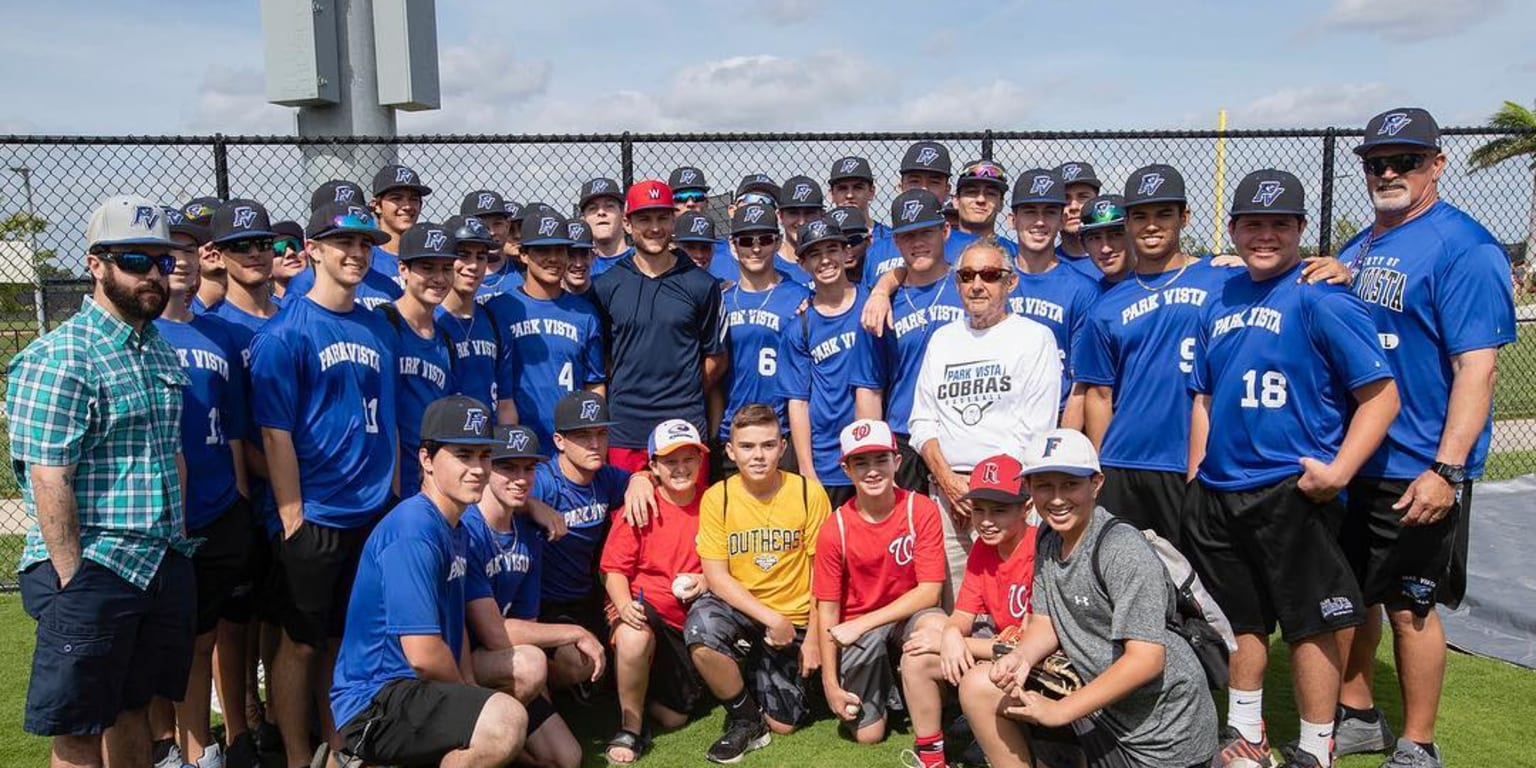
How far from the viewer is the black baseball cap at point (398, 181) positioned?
5797 millimetres

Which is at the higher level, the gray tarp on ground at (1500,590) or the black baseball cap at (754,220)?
the black baseball cap at (754,220)

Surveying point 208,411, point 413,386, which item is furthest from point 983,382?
point 208,411

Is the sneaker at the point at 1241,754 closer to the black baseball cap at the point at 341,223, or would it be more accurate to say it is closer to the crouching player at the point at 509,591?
the crouching player at the point at 509,591

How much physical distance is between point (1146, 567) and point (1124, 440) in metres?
1.13

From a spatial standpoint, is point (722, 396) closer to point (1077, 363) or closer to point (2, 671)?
point (1077, 363)

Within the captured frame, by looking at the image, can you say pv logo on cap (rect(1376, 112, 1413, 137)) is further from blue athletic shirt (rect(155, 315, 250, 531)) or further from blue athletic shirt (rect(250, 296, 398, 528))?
blue athletic shirt (rect(155, 315, 250, 531))

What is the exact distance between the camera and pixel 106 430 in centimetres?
343

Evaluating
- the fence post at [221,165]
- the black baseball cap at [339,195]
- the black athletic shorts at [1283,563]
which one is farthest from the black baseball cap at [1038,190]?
the fence post at [221,165]

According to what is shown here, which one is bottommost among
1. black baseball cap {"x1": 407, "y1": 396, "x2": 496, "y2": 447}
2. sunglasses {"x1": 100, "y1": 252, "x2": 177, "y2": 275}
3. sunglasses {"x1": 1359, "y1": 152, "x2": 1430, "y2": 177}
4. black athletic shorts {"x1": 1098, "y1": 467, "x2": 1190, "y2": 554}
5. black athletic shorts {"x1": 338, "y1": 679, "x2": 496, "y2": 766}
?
black athletic shorts {"x1": 338, "y1": 679, "x2": 496, "y2": 766}

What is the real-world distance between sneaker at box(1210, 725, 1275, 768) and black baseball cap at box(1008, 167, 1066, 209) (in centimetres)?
253

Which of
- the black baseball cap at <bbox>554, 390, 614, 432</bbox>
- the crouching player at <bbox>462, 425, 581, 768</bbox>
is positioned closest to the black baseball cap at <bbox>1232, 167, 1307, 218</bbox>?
the black baseball cap at <bbox>554, 390, 614, 432</bbox>

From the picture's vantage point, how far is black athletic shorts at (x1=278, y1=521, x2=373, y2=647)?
421 centimetres

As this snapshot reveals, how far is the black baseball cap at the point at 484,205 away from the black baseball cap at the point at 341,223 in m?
1.84

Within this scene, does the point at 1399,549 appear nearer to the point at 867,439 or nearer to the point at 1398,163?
the point at 1398,163
